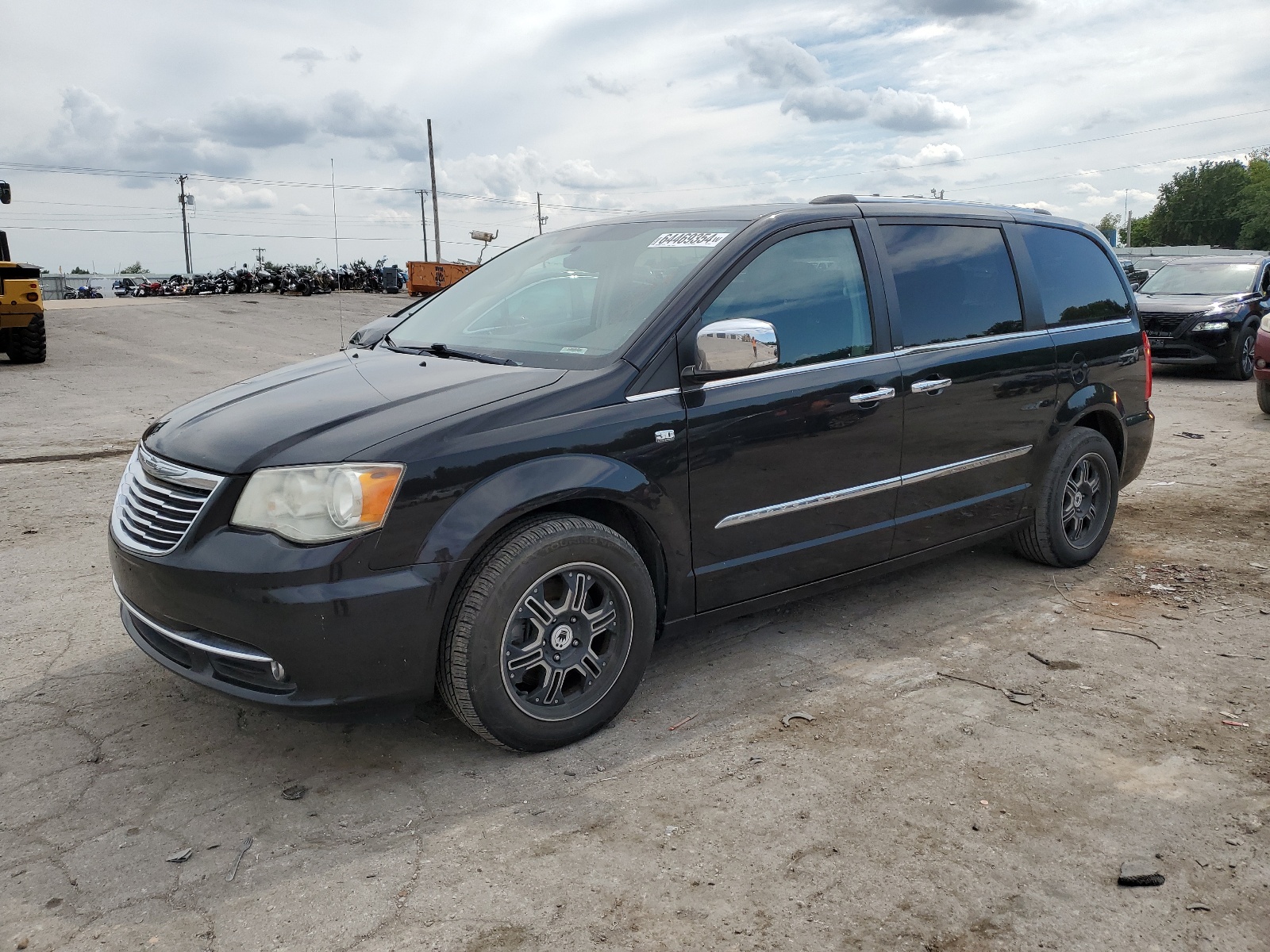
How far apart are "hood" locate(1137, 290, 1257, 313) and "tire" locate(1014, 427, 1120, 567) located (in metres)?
10.0

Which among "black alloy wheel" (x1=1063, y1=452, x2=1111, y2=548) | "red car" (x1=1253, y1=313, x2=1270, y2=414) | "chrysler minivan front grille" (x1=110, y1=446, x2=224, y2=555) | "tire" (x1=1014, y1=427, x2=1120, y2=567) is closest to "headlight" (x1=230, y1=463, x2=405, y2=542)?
"chrysler minivan front grille" (x1=110, y1=446, x2=224, y2=555)

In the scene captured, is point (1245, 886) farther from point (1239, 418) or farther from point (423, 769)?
point (1239, 418)

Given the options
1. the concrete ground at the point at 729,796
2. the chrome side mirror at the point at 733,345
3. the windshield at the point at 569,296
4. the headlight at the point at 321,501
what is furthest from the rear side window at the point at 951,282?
the headlight at the point at 321,501

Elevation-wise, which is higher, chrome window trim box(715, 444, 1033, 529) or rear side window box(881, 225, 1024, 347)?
rear side window box(881, 225, 1024, 347)

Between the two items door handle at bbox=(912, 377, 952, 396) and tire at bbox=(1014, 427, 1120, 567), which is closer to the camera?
door handle at bbox=(912, 377, 952, 396)

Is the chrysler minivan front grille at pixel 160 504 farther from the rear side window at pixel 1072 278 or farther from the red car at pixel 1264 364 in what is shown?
the red car at pixel 1264 364

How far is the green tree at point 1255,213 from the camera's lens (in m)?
94.2

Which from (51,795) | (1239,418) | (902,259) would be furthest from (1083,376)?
(1239,418)

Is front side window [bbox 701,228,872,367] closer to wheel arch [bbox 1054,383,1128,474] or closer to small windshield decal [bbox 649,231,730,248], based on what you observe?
small windshield decal [bbox 649,231,730,248]

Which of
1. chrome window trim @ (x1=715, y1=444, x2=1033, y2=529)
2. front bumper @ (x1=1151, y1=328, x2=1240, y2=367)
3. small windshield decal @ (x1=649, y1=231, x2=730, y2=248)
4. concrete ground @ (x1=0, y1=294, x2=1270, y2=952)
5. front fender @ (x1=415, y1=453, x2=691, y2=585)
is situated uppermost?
small windshield decal @ (x1=649, y1=231, x2=730, y2=248)

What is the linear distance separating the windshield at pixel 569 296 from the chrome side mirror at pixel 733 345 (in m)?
0.25

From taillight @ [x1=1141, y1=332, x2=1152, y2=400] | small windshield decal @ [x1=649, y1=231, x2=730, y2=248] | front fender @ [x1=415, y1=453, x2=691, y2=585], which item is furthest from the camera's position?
taillight @ [x1=1141, y1=332, x2=1152, y2=400]

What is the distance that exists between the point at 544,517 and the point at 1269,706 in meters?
2.69

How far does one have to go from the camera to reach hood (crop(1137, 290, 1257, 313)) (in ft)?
46.1
